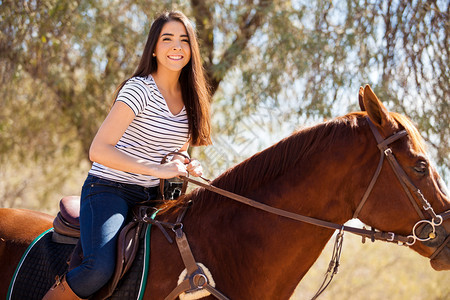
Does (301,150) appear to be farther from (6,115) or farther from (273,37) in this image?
(6,115)

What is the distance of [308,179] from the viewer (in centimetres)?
250

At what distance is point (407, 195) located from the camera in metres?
2.31

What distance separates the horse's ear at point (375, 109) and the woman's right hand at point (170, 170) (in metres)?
1.00

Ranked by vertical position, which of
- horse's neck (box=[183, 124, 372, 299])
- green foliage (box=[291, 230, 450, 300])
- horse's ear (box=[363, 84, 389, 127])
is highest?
horse's ear (box=[363, 84, 389, 127])

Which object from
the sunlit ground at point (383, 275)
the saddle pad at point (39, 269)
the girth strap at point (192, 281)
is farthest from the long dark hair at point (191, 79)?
the sunlit ground at point (383, 275)

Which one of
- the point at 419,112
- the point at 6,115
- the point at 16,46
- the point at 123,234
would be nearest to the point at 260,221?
the point at 123,234

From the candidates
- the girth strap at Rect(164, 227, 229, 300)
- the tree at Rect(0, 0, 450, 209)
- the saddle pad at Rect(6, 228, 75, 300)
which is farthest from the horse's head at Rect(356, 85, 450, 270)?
the tree at Rect(0, 0, 450, 209)

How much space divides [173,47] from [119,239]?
1167 millimetres

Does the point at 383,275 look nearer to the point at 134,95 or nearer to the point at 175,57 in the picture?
the point at 175,57

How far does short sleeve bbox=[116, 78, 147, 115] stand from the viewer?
262 centimetres

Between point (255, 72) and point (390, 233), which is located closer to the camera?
point (390, 233)

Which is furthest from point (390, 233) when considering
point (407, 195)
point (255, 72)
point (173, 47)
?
point (255, 72)

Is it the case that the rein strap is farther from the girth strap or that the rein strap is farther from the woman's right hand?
the girth strap

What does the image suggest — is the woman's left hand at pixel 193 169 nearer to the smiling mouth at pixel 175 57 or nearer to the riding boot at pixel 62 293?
the smiling mouth at pixel 175 57
